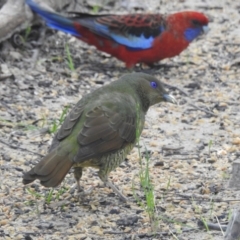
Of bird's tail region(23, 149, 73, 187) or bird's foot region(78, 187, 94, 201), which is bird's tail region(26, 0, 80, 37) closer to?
bird's foot region(78, 187, 94, 201)

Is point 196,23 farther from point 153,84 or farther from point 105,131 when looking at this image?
point 105,131

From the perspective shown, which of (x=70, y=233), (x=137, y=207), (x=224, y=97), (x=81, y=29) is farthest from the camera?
(x=81, y=29)

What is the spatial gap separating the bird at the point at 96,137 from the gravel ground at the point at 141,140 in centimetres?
27

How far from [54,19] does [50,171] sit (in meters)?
3.50

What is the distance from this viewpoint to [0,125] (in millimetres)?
6469

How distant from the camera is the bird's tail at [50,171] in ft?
15.2

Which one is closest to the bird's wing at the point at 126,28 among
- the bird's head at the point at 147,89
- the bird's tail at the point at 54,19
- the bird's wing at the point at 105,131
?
the bird's tail at the point at 54,19

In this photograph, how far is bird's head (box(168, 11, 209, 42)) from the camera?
8.14 meters

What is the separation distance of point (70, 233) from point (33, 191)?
0.68 meters

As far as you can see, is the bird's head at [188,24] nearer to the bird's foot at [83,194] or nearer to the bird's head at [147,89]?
the bird's head at [147,89]

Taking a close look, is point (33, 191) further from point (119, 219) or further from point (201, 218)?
point (201, 218)

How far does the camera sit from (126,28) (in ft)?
26.1

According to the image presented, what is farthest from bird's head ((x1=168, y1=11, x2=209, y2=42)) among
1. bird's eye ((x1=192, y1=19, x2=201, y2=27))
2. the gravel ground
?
the gravel ground

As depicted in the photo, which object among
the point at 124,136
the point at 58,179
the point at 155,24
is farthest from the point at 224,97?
the point at 58,179
